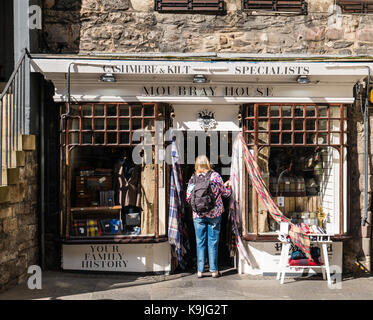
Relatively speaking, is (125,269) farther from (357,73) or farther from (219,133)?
(357,73)

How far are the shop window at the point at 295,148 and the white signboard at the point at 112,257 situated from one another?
163 centimetres

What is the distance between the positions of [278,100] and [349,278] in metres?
3.08

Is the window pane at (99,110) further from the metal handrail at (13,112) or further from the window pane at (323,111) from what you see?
the window pane at (323,111)

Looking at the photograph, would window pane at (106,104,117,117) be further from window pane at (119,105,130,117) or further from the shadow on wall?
A: the shadow on wall

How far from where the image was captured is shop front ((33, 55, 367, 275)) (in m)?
7.87

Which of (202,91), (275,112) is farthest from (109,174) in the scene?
(275,112)

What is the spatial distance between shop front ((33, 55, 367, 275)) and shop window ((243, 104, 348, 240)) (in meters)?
0.02

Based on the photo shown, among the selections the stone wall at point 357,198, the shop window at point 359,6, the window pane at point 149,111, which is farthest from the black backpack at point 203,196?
the shop window at point 359,6

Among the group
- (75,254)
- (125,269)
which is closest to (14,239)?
(75,254)

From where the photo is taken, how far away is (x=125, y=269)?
26.1 feet

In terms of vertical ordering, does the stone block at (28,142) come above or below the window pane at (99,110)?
below

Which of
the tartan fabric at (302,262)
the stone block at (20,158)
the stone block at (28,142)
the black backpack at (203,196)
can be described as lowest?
the tartan fabric at (302,262)

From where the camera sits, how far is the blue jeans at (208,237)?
7.73m

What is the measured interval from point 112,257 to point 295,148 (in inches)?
138
